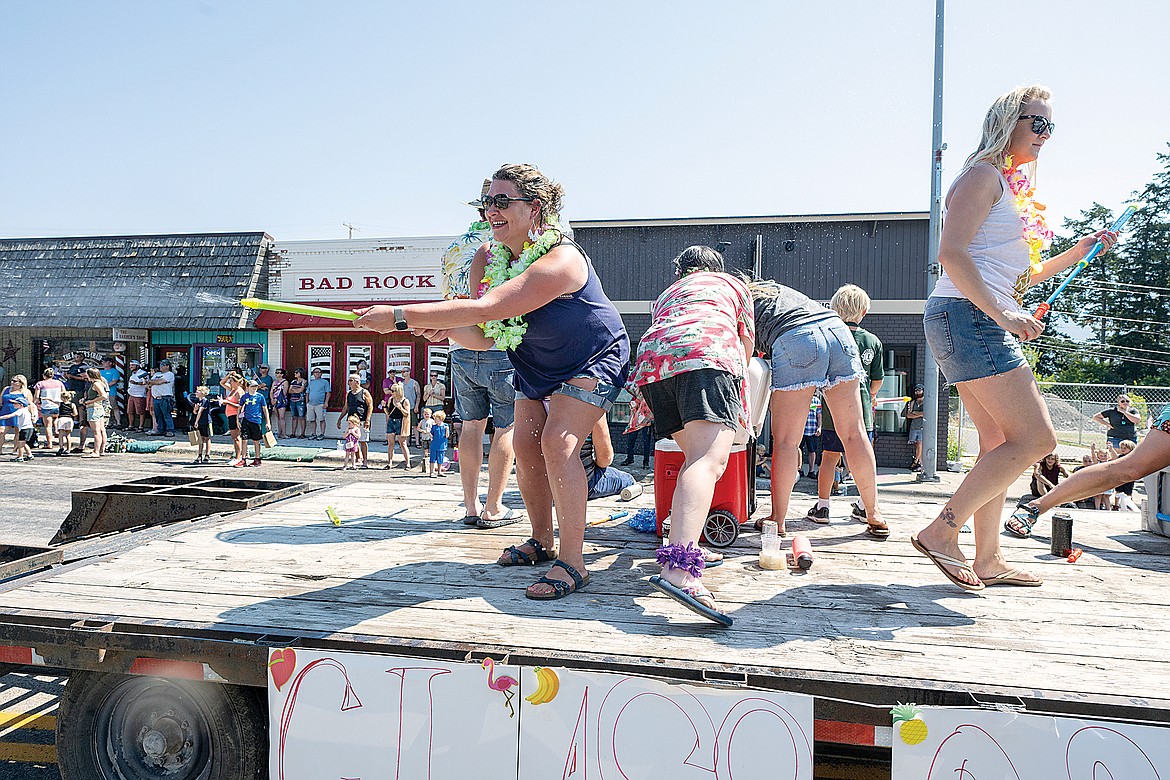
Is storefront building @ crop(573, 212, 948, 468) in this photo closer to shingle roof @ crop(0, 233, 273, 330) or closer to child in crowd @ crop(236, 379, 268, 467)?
child in crowd @ crop(236, 379, 268, 467)

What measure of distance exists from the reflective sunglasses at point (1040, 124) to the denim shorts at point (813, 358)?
136 centimetres

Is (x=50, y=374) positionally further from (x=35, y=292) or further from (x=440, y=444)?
(x=440, y=444)

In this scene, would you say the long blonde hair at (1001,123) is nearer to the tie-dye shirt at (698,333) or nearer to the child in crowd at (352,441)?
the tie-dye shirt at (698,333)

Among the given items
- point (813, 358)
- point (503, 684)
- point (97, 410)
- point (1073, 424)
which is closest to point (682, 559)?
point (503, 684)

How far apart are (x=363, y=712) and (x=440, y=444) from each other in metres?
10.3

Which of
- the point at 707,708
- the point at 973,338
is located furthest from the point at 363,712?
the point at 973,338

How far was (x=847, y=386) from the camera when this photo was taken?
3.99m

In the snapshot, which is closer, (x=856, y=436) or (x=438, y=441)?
(x=856, y=436)

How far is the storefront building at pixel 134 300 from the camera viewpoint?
1892cm

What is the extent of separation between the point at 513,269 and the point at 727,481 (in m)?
1.53

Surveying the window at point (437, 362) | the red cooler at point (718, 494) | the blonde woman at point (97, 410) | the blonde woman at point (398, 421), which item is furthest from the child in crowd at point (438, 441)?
the red cooler at point (718, 494)

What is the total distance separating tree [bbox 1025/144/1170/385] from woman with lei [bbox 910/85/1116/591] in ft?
147

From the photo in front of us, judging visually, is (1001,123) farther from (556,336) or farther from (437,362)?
(437,362)

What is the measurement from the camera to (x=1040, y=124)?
2.83m
